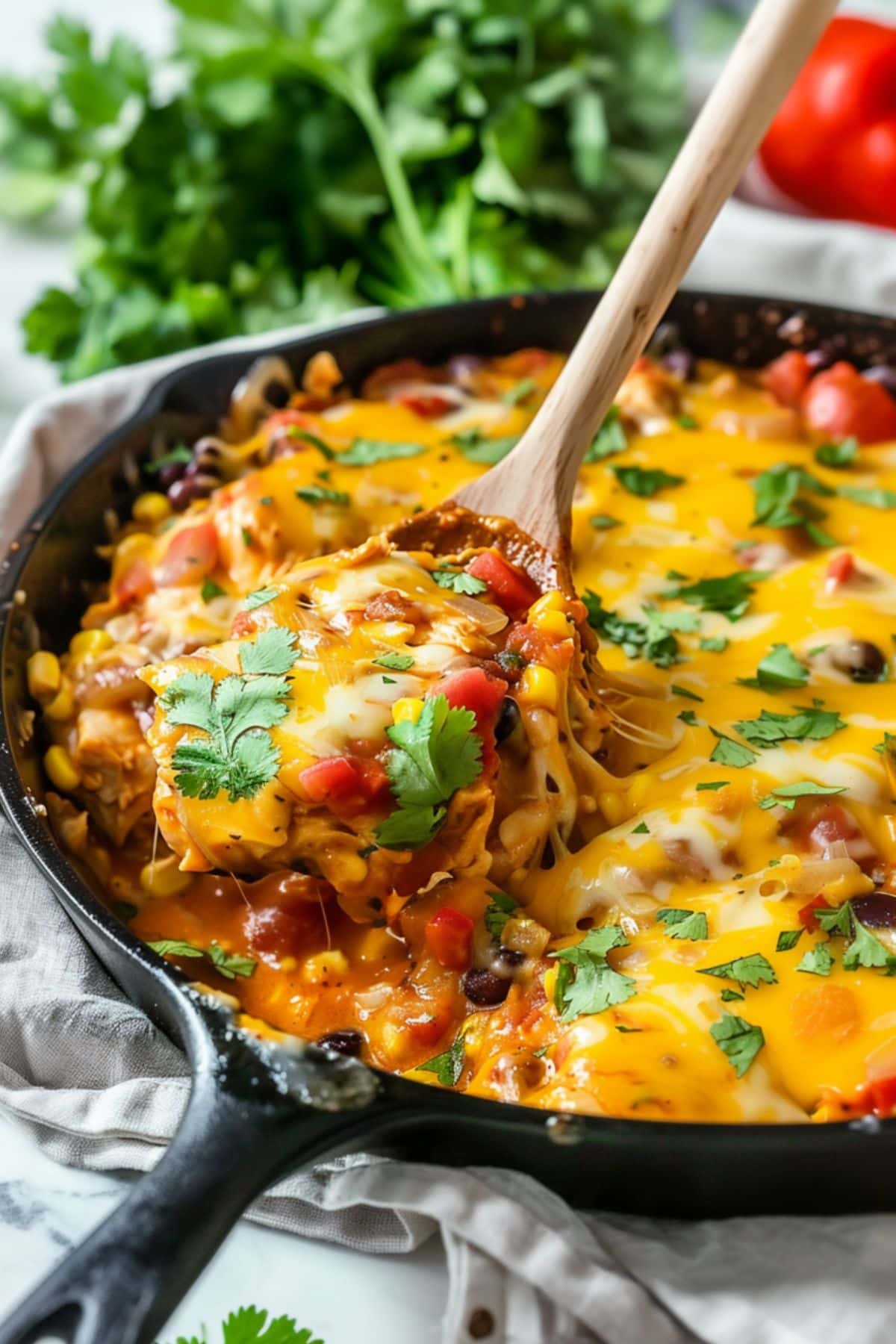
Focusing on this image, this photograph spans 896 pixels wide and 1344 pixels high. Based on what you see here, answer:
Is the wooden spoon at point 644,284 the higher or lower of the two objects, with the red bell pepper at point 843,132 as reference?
higher

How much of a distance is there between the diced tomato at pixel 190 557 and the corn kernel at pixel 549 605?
1.05m

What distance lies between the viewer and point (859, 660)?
12.0 ft

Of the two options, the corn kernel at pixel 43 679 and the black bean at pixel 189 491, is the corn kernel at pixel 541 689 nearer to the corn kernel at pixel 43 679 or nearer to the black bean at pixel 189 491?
the corn kernel at pixel 43 679

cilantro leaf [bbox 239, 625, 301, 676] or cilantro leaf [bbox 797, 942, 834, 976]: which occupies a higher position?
cilantro leaf [bbox 239, 625, 301, 676]

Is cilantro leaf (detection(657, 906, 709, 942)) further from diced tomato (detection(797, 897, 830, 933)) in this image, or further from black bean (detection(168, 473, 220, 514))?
black bean (detection(168, 473, 220, 514))

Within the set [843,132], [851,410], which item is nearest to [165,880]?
[851,410]

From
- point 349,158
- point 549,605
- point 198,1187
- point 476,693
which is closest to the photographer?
point 198,1187

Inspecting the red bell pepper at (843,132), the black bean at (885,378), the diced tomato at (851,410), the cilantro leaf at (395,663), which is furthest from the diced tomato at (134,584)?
the red bell pepper at (843,132)

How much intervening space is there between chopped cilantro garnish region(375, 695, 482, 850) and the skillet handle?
529 millimetres

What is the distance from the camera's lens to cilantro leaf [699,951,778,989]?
2.93 meters

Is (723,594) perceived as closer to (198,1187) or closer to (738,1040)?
(738,1040)

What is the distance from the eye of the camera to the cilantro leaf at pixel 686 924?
9.98 feet

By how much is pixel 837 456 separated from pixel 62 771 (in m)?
2.40

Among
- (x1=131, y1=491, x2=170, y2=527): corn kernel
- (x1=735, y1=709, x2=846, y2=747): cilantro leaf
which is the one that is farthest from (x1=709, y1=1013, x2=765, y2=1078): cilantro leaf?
(x1=131, y1=491, x2=170, y2=527): corn kernel
